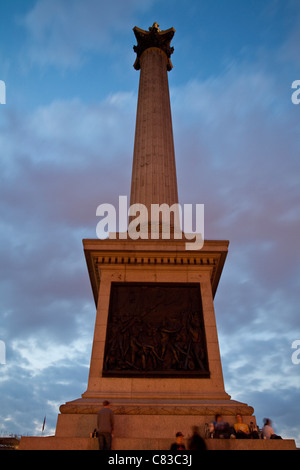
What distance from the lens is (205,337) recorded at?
448 inches

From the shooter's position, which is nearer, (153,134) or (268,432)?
(268,432)

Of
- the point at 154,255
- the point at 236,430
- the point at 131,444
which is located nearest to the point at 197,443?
the point at 131,444

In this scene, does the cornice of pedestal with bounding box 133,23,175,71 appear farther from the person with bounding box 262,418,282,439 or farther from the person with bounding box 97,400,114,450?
the person with bounding box 97,400,114,450

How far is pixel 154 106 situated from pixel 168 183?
674 centimetres

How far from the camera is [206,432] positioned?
349 inches

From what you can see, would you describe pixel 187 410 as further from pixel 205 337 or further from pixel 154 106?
pixel 154 106

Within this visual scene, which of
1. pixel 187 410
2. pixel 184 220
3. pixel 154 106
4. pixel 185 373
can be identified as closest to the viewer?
pixel 187 410

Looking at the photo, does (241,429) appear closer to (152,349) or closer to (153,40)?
(152,349)

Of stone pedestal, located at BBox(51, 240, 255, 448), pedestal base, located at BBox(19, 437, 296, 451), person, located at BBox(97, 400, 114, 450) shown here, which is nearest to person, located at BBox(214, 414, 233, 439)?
pedestal base, located at BBox(19, 437, 296, 451)

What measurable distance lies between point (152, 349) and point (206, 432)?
2950 mm

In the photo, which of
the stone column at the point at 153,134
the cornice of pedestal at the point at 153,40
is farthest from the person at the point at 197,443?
the cornice of pedestal at the point at 153,40

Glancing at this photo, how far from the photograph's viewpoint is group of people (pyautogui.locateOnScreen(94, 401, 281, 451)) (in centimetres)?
733
